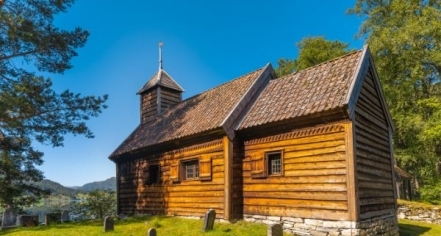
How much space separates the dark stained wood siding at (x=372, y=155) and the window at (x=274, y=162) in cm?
304

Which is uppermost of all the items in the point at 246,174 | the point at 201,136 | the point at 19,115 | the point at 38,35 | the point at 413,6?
the point at 413,6

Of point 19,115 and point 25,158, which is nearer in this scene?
point 19,115

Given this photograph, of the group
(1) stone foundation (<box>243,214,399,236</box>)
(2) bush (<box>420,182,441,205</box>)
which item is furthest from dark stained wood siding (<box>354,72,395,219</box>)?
(2) bush (<box>420,182,441,205</box>)

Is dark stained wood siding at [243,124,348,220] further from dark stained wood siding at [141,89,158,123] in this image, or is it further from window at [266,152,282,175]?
dark stained wood siding at [141,89,158,123]

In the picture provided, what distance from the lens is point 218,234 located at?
456 inches

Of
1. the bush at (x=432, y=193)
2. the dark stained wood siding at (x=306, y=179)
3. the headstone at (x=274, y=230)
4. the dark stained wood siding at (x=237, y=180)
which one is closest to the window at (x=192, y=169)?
the dark stained wood siding at (x=237, y=180)

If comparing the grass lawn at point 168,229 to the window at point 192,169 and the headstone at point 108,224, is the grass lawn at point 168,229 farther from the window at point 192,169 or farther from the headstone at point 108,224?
the window at point 192,169

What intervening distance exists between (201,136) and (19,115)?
377 inches

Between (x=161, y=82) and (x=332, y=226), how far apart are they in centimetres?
1946

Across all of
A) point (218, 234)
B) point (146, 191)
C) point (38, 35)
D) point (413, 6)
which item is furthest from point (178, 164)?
point (413, 6)

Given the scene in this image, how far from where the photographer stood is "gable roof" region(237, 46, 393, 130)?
1149cm

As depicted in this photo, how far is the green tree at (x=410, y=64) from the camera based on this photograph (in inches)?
1072

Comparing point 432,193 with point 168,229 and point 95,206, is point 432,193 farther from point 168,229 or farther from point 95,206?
point 95,206

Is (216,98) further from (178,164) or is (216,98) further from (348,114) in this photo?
(348,114)
